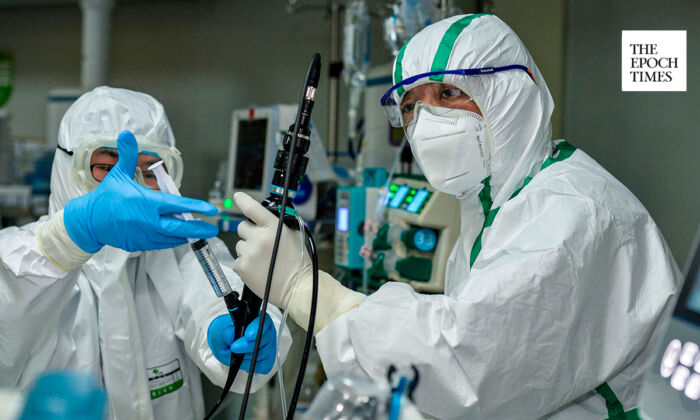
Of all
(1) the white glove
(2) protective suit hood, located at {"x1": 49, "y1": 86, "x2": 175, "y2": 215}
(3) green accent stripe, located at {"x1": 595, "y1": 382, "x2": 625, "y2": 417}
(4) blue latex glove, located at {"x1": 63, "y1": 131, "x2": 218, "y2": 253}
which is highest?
(2) protective suit hood, located at {"x1": 49, "y1": 86, "x2": 175, "y2": 215}

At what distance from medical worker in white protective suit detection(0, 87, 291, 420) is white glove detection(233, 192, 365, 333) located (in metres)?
0.08

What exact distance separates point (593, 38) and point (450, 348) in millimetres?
1581

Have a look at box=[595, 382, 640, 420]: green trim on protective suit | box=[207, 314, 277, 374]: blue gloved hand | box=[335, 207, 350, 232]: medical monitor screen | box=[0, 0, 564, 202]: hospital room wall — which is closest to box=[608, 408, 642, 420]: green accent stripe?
box=[595, 382, 640, 420]: green trim on protective suit

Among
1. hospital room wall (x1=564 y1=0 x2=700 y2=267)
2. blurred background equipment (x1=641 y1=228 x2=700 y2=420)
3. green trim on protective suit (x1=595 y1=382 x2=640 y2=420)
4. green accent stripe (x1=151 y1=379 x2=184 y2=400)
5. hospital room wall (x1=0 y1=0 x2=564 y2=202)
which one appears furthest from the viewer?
hospital room wall (x1=0 y1=0 x2=564 y2=202)

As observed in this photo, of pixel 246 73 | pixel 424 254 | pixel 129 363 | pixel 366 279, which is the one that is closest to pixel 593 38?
pixel 424 254

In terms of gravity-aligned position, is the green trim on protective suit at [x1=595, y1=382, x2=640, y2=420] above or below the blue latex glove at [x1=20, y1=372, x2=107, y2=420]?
below

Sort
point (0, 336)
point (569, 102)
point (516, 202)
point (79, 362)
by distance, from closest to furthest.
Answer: point (516, 202)
point (0, 336)
point (79, 362)
point (569, 102)

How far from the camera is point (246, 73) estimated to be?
176 inches

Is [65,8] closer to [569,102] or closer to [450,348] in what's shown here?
Result: [569,102]

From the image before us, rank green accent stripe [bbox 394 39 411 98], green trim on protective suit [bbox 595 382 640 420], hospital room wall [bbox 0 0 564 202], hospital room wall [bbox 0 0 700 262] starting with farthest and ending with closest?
1. hospital room wall [bbox 0 0 564 202]
2. hospital room wall [bbox 0 0 700 262]
3. green accent stripe [bbox 394 39 411 98]
4. green trim on protective suit [bbox 595 382 640 420]

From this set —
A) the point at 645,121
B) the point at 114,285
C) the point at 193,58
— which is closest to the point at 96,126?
the point at 114,285

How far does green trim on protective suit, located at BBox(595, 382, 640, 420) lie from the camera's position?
1044mm

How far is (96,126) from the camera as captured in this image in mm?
1440

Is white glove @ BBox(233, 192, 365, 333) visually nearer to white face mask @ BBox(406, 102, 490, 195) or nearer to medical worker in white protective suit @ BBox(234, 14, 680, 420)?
medical worker in white protective suit @ BBox(234, 14, 680, 420)
